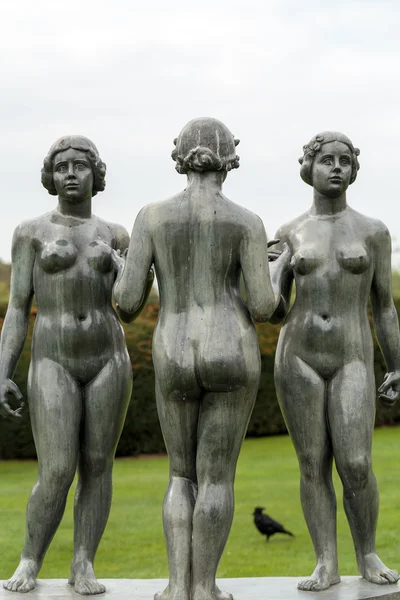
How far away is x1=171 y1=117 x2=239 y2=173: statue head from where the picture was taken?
7.59 metres

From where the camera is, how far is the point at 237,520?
17.0 meters

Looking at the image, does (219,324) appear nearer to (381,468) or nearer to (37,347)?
(37,347)

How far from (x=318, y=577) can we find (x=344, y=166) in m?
2.78

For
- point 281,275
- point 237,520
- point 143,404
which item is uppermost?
point 281,275

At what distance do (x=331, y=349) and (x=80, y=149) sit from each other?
84.6 inches

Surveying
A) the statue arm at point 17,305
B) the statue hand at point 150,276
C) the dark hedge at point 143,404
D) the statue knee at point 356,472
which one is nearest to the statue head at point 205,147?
the statue hand at point 150,276

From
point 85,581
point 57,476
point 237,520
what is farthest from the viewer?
point 237,520

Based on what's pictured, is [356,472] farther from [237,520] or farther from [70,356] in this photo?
[237,520]

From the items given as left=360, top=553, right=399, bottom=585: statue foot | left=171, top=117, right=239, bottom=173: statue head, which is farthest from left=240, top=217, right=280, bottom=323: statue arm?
left=360, top=553, right=399, bottom=585: statue foot

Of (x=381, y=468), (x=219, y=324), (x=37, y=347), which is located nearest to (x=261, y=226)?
(x=219, y=324)

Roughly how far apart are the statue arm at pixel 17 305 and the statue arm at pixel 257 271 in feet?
5.27

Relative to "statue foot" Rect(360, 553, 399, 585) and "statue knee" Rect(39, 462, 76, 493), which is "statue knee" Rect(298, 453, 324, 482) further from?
"statue knee" Rect(39, 462, 76, 493)

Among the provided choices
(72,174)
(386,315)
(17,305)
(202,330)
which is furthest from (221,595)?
(72,174)

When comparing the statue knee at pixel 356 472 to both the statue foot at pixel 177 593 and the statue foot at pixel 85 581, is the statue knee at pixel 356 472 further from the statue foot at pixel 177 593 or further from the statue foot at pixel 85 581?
the statue foot at pixel 85 581
